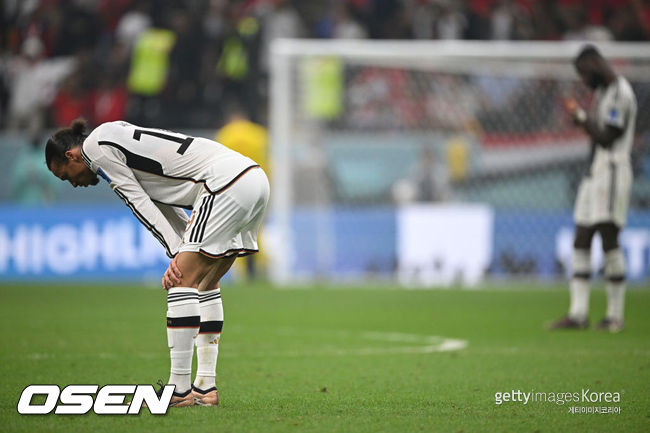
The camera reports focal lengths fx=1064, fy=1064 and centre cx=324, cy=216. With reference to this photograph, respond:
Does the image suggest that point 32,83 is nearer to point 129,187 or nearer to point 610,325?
point 610,325

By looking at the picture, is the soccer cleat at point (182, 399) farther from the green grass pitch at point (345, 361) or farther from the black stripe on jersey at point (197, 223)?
the black stripe on jersey at point (197, 223)

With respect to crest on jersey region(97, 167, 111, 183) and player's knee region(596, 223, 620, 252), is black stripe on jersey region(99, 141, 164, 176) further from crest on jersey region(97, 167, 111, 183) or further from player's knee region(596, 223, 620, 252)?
player's knee region(596, 223, 620, 252)

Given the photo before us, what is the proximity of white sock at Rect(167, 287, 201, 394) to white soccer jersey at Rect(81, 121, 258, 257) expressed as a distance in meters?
0.26

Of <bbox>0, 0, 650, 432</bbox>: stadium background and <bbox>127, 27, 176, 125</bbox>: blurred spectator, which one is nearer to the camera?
<bbox>0, 0, 650, 432</bbox>: stadium background

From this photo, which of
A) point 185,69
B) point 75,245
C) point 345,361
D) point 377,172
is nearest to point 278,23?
point 185,69

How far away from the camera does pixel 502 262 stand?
16.8 metres

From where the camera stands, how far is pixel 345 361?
25.5 feet

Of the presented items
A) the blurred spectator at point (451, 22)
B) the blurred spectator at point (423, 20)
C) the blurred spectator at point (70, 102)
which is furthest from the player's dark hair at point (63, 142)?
the blurred spectator at point (423, 20)

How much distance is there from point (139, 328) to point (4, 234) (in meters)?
7.71

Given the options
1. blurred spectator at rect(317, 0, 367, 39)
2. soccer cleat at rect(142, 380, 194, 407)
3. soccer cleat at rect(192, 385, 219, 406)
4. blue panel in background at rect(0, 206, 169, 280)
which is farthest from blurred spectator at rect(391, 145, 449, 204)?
soccer cleat at rect(142, 380, 194, 407)

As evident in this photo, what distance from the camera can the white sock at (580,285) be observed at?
10008mm

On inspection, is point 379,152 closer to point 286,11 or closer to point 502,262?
point 502,262

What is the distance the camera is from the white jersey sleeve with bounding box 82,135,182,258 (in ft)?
18.4

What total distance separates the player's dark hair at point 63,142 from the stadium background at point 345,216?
133 cm
